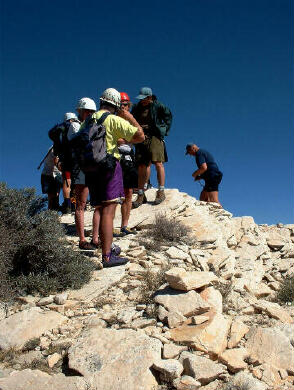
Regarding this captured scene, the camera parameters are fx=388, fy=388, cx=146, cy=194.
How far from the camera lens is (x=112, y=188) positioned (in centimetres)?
498

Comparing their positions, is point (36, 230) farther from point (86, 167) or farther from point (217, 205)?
point (217, 205)

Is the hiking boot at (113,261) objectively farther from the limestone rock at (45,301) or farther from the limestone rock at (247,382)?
the limestone rock at (247,382)

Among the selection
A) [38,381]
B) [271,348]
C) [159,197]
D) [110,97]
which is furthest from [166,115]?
[38,381]

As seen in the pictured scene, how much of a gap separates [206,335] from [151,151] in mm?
4902

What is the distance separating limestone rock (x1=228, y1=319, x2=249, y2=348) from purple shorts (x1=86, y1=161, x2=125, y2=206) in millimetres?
2069

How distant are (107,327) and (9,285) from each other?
58.1 inches

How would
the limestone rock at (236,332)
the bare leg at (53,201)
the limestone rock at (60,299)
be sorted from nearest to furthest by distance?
the limestone rock at (236,332) → the limestone rock at (60,299) → the bare leg at (53,201)

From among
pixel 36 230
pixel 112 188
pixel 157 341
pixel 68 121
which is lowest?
pixel 157 341

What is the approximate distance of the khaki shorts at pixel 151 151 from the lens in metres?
7.93

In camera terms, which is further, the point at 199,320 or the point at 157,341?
the point at 199,320

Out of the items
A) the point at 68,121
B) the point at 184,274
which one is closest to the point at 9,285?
the point at 184,274

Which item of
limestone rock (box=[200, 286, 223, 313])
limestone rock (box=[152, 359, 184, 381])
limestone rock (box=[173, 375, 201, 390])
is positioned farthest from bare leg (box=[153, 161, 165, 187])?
limestone rock (box=[173, 375, 201, 390])

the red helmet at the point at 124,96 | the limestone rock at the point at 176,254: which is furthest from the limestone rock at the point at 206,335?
the red helmet at the point at 124,96

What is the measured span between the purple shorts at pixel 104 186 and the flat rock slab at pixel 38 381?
228 cm
